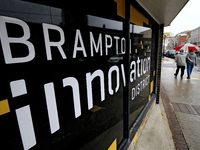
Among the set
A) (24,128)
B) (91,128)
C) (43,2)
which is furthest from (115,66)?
(24,128)

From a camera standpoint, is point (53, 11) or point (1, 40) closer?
point (1, 40)

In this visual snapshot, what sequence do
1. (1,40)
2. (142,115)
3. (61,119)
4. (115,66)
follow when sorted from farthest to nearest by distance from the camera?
(142,115) → (115,66) → (61,119) → (1,40)

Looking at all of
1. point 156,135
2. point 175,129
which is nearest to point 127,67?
point 156,135

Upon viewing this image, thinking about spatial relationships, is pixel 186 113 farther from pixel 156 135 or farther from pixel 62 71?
pixel 62 71

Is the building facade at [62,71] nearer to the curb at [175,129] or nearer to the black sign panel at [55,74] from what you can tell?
the black sign panel at [55,74]

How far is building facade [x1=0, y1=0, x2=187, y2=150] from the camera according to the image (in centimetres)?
73

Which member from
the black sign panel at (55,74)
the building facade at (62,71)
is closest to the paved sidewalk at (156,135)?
the building facade at (62,71)

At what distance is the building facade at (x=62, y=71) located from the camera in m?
0.73

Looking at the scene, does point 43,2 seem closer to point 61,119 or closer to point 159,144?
point 61,119

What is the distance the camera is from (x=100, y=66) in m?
1.46

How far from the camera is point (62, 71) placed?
1.02 metres

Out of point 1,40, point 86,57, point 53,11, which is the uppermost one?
point 53,11

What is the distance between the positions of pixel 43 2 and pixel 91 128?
1319 millimetres

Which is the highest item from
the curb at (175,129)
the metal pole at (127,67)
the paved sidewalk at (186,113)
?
the metal pole at (127,67)
